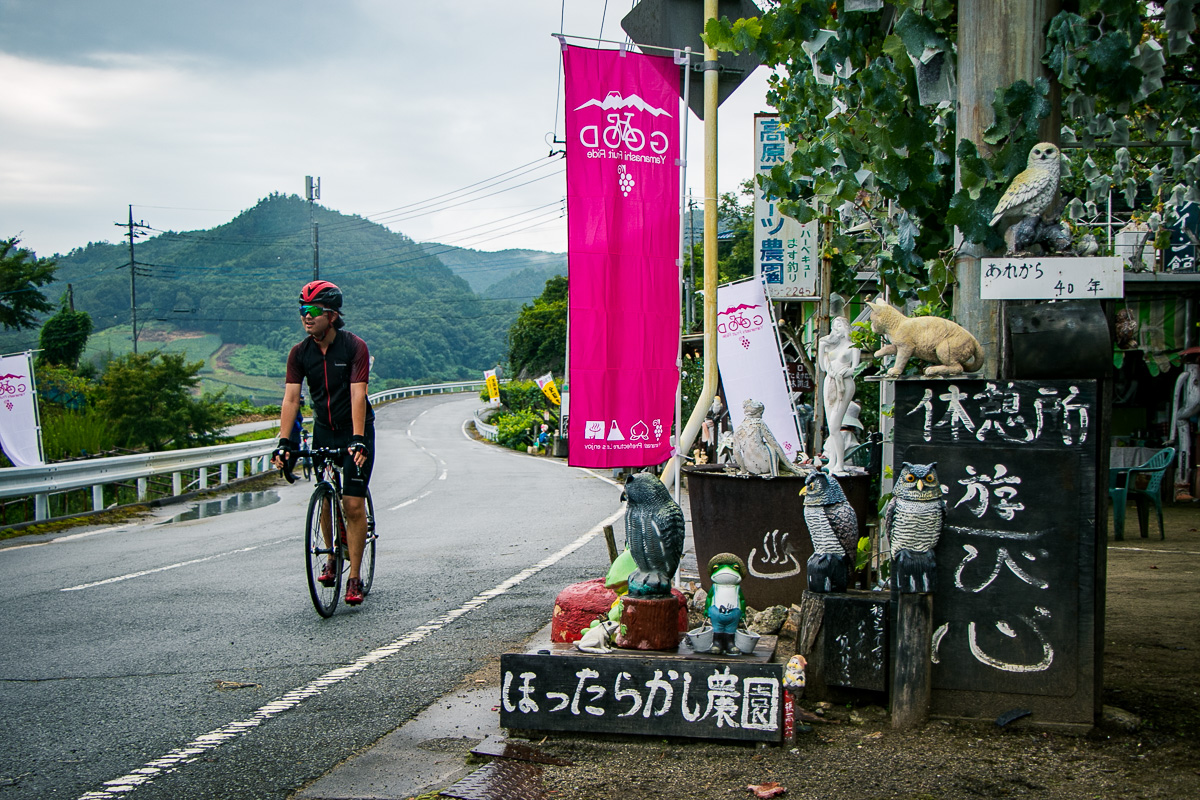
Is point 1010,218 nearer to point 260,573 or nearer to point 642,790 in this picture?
point 642,790

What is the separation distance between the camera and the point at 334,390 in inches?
241

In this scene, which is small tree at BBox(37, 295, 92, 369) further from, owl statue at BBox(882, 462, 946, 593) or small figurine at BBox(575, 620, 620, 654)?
owl statue at BBox(882, 462, 946, 593)

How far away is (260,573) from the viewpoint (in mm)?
7914

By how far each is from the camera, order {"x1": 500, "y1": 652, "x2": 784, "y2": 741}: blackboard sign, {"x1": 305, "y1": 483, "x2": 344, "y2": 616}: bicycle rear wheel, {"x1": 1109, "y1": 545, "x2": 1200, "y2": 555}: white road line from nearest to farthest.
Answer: {"x1": 500, "y1": 652, "x2": 784, "y2": 741}: blackboard sign < {"x1": 305, "y1": 483, "x2": 344, "y2": 616}: bicycle rear wheel < {"x1": 1109, "y1": 545, "x2": 1200, "y2": 555}: white road line

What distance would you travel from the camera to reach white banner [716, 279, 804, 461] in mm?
9539

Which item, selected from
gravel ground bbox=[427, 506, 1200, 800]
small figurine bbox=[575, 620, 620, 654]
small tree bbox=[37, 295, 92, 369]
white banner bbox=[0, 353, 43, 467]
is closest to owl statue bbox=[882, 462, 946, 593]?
gravel ground bbox=[427, 506, 1200, 800]

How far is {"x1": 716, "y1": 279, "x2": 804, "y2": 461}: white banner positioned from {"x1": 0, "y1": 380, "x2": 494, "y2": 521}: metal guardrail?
8.75 m

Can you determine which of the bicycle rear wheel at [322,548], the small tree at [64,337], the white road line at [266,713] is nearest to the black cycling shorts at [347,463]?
the bicycle rear wheel at [322,548]

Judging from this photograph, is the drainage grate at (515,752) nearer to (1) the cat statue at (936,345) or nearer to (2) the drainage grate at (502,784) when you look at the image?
(2) the drainage grate at (502,784)

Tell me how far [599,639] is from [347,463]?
275 centimetres

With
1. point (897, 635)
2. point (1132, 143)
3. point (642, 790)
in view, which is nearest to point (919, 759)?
point (897, 635)

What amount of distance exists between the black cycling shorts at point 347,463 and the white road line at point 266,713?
3.23 feet

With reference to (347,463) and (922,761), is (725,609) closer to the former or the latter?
(922,761)

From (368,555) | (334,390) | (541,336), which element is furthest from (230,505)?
(541,336)
